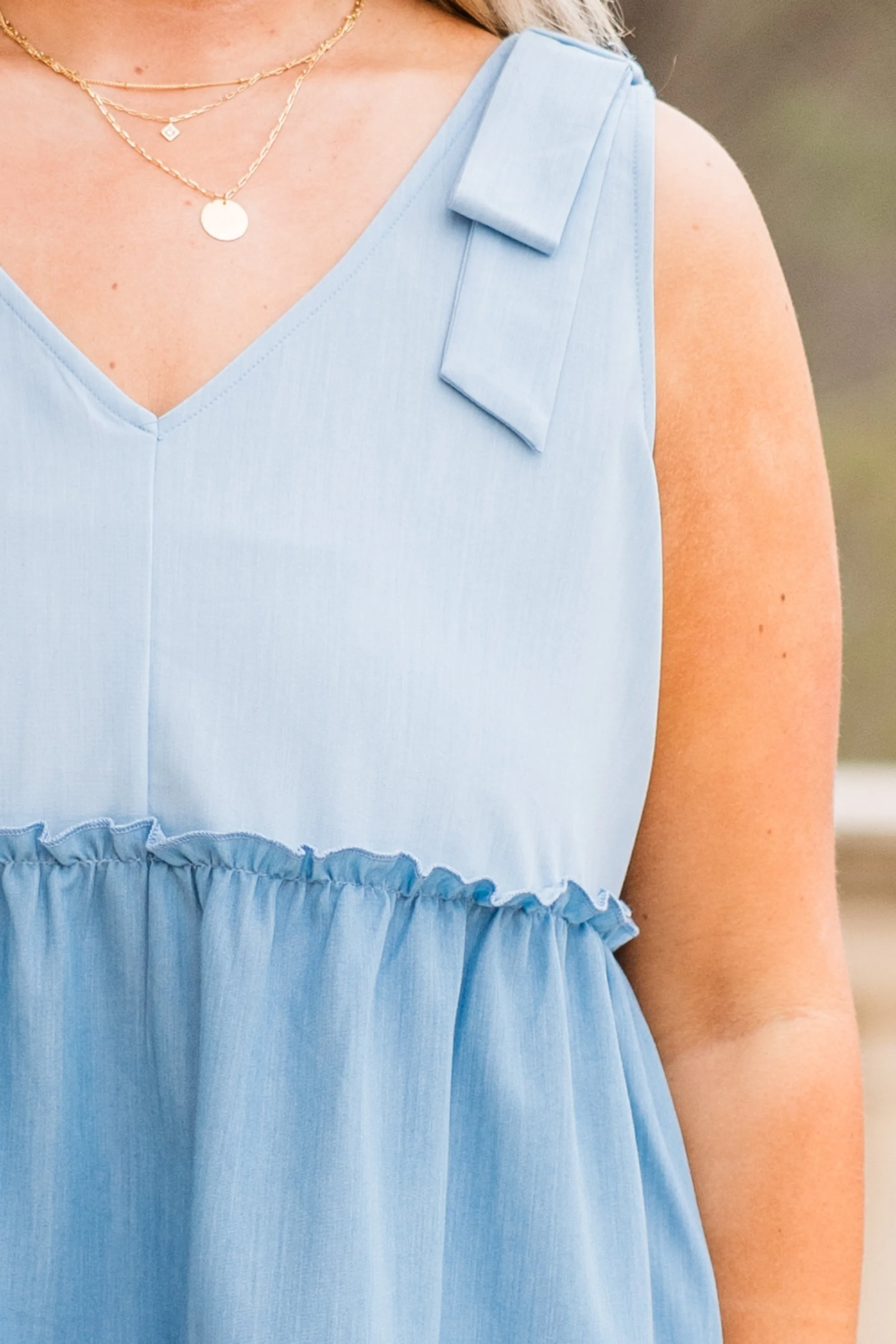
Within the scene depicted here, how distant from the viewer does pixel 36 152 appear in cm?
104

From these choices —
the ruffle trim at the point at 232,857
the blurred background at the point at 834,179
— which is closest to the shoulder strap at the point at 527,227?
the ruffle trim at the point at 232,857

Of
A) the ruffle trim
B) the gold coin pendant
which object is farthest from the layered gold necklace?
the ruffle trim

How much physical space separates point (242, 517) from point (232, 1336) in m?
0.43

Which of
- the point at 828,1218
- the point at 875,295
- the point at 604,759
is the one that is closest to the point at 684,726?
the point at 604,759

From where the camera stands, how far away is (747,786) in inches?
41.2

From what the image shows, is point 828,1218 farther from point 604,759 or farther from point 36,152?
point 36,152

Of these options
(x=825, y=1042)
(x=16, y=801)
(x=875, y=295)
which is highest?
(x=875, y=295)

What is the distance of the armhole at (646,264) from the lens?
101 cm

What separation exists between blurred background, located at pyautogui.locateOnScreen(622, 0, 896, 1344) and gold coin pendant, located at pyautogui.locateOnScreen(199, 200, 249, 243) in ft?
4.62

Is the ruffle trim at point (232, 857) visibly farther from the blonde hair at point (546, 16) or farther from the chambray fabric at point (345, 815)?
the blonde hair at point (546, 16)

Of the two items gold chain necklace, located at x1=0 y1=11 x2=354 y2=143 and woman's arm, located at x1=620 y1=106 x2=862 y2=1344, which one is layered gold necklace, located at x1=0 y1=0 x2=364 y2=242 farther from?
woman's arm, located at x1=620 y1=106 x2=862 y2=1344

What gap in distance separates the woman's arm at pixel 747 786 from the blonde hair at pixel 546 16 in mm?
157

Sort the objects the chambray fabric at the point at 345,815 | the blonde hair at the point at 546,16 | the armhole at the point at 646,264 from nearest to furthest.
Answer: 1. the chambray fabric at the point at 345,815
2. the armhole at the point at 646,264
3. the blonde hair at the point at 546,16

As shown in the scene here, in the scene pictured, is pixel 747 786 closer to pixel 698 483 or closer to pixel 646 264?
pixel 698 483
